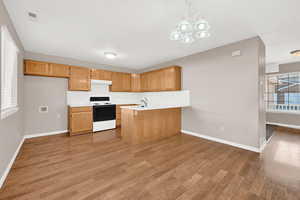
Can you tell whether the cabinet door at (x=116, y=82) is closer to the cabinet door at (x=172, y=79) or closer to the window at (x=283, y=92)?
the cabinet door at (x=172, y=79)

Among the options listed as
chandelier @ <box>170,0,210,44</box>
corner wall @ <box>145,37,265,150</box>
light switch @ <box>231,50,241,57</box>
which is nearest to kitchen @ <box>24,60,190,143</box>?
corner wall @ <box>145,37,265,150</box>

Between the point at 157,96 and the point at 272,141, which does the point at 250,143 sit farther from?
the point at 157,96

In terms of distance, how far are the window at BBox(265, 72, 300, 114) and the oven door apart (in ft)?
21.5

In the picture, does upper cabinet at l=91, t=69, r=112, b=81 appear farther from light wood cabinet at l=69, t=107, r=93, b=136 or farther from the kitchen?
light wood cabinet at l=69, t=107, r=93, b=136

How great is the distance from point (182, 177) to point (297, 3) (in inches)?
118

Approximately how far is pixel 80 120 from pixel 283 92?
7.78 m

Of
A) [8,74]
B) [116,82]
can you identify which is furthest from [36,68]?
[116,82]

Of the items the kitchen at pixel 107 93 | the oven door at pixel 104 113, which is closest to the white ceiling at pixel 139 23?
the kitchen at pixel 107 93

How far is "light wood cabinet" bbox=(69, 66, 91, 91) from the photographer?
4027mm

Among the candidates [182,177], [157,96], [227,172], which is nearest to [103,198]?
[182,177]

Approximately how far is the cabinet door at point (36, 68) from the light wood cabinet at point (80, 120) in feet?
4.26

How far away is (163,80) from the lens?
4.38 metres

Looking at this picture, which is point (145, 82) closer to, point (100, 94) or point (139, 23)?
point (100, 94)

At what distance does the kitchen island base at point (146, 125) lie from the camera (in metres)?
3.08
